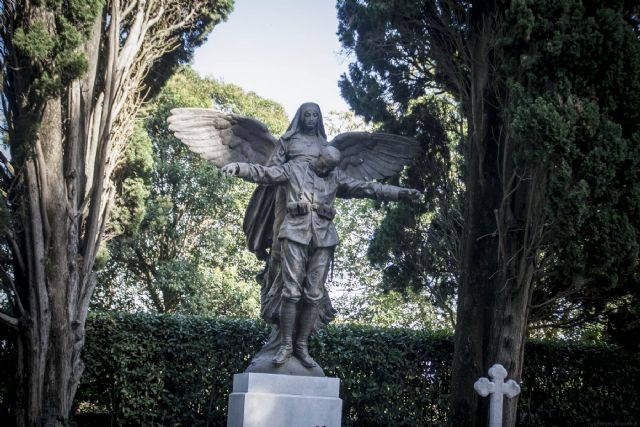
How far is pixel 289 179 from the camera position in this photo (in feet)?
22.9

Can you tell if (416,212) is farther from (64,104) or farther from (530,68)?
(64,104)

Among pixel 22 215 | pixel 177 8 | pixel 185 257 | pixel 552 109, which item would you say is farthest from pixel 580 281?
pixel 185 257

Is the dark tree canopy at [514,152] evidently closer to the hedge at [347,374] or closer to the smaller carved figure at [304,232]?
the hedge at [347,374]

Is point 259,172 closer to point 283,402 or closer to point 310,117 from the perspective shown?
point 310,117

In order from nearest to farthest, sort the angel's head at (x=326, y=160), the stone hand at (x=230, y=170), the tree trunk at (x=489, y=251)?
the stone hand at (x=230, y=170)
the angel's head at (x=326, y=160)
the tree trunk at (x=489, y=251)

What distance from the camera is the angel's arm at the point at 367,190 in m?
7.03

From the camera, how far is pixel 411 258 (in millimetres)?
11867

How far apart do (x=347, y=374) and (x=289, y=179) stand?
196 inches

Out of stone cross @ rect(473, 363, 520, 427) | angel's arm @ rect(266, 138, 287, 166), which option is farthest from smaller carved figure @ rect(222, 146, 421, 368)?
stone cross @ rect(473, 363, 520, 427)

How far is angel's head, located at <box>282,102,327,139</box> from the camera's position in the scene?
23.7 feet

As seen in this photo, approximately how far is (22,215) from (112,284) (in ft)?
35.9

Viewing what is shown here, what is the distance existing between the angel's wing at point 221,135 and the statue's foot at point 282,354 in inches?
75.4

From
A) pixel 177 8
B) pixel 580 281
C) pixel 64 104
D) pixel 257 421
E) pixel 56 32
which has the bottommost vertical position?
pixel 257 421

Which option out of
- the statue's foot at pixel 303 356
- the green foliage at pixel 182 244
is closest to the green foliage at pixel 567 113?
the statue's foot at pixel 303 356
